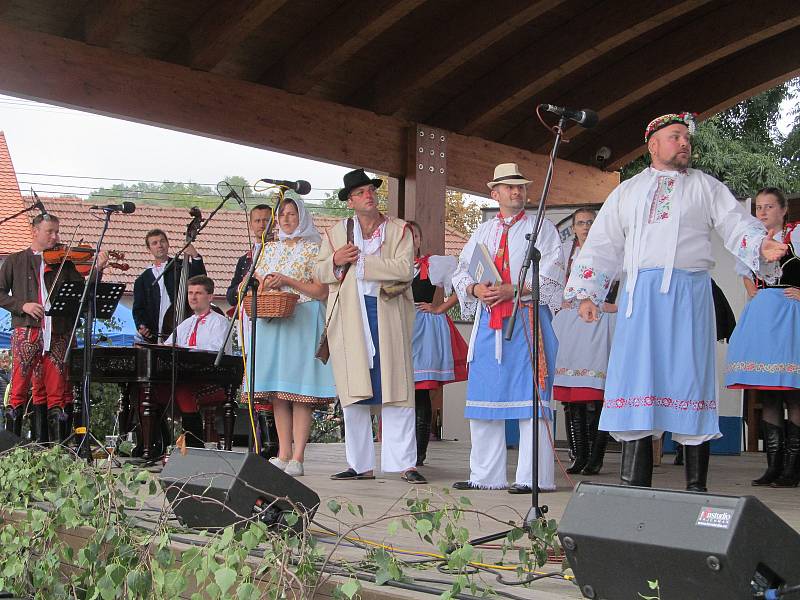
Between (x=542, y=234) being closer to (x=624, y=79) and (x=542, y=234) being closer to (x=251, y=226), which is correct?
(x=251, y=226)

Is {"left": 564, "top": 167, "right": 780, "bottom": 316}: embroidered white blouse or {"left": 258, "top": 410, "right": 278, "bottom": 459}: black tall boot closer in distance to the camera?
{"left": 564, "top": 167, "right": 780, "bottom": 316}: embroidered white blouse

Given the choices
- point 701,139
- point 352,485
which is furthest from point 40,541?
point 701,139

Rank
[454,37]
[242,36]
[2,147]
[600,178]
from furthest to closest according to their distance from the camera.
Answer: [2,147] < [600,178] < [454,37] < [242,36]

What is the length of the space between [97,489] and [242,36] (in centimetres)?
469

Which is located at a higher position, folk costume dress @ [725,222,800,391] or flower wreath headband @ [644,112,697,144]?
flower wreath headband @ [644,112,697,144]

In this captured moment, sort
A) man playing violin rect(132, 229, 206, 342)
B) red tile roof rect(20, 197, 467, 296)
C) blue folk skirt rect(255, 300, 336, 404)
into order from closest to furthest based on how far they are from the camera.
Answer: blue folk skirt rect(255, 300, 336, 404) → man playing violin rect(132, 229, 206, 342) → red tile roof rect(20, 197, 467, 296)

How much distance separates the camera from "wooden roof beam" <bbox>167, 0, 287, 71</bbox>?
7.50m

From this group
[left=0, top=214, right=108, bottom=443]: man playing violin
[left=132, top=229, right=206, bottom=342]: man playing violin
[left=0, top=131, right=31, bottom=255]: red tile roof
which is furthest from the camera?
[left=0, top=131, right=31, bottom=255]: red tile roof

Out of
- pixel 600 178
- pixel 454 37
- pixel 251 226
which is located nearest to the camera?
pixel 251 226

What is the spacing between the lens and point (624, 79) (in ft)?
31.1

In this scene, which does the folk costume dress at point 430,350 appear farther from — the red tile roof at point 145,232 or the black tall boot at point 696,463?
the red tile roof at point 145,232

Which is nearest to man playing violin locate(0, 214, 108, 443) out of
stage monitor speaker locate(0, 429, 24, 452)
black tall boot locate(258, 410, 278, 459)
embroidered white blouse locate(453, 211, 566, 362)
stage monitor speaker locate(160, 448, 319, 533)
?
black tall boot locate(258, 410, 278, 459)

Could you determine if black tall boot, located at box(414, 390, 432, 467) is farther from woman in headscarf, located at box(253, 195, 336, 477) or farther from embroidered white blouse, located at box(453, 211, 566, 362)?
embroidered white blouse, located at box(453, 211, 566, 362)

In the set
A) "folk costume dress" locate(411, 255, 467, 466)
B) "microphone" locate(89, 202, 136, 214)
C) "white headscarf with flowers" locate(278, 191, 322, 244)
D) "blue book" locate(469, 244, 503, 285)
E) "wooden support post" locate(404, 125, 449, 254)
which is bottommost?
"folk costume dress" locate(411, 255, 467, 466)
